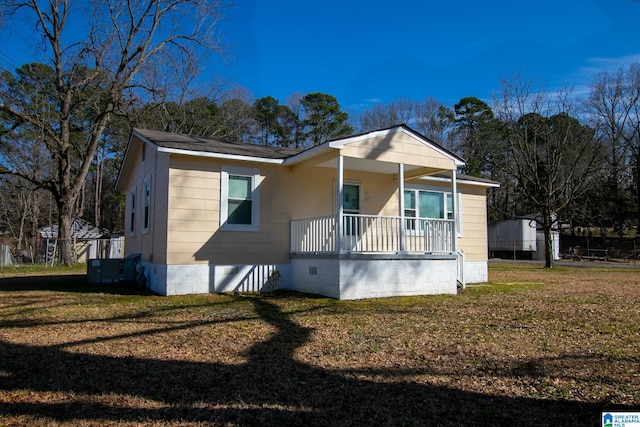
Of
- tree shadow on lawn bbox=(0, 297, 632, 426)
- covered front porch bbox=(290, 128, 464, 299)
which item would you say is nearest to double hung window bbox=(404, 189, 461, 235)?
covered front porch bbox=(290, 128, 464, 299)

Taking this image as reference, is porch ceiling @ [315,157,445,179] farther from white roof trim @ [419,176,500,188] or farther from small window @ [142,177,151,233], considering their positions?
small window @ [142,177,151,233]

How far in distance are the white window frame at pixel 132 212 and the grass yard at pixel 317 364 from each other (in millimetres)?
5746

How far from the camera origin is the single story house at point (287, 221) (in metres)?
9.95

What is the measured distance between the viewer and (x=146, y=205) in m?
12.5

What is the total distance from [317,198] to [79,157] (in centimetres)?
2677

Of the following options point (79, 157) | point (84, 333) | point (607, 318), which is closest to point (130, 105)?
point (79, 157)

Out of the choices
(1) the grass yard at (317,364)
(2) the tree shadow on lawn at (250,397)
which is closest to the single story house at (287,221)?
(1) the grass yard at (317,364)

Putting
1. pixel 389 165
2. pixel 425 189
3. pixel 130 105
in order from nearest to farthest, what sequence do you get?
1. pixel 389 165
2. pixel 425 189
3. pixel 130 105

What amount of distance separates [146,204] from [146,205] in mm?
28

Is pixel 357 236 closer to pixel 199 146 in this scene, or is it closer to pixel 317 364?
pixel 199 146

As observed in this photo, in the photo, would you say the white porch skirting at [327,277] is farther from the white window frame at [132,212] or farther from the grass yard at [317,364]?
the white window frame at [132,212]

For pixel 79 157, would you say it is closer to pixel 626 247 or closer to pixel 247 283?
pixel 247 283

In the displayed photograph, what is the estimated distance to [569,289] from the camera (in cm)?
1165

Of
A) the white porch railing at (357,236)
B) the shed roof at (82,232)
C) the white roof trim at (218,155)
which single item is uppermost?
the white roof trim at (218,155)
